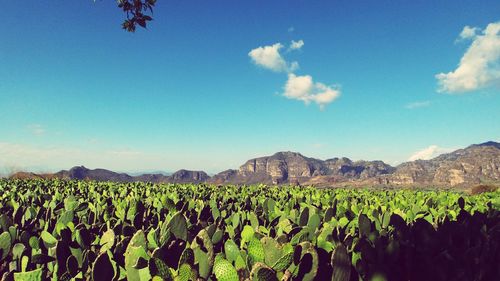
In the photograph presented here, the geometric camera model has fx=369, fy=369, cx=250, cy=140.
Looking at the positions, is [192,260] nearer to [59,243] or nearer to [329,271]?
[329,271]

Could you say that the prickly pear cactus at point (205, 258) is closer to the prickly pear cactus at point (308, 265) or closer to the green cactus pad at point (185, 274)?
the green cactus pad at point (185, 274)

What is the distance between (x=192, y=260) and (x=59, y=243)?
1.04m

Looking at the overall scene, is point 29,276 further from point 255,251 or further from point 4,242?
point 255,251

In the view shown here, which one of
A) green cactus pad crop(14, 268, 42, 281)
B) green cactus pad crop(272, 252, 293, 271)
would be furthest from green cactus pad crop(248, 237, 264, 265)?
green cactus pad crop(14, 268, 42, 281)

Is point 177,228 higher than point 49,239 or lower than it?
higher

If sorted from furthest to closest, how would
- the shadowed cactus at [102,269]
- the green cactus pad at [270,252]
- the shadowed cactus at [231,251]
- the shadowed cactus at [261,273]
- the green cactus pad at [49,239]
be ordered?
1. the green cactus pad at [49,239]
2. the shadowed cactus at [231,251]
3. the green cactus pad at [270,252]
4. the shadowed cactus at [102,269]
5. the shadowed cactus at [261,273]


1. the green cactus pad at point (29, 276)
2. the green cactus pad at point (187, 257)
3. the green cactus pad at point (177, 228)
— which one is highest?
the green cactus pad at point (177, 228)

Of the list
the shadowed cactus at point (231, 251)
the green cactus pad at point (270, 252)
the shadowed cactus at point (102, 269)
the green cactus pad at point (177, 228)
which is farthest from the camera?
the green cactus pad at point (177, 228)

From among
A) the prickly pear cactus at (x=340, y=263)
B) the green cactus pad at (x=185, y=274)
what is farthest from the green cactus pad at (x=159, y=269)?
the prickly pear cactus at (x=340, y=263)

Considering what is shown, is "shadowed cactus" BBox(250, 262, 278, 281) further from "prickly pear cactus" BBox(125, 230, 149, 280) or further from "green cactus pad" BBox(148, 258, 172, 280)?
"prickly pear cactus" BBox(125, 230, 149, 280)

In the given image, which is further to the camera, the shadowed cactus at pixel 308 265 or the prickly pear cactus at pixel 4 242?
the prickly pear cactus at pixel 4 242

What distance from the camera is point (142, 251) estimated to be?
6.66ft

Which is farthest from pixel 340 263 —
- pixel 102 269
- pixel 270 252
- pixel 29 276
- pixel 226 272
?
pixel 29 276

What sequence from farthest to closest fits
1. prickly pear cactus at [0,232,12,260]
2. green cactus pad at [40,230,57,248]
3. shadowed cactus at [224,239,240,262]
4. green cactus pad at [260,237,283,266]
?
1. green cactus pad at [40,230,57,248]
2. prickly pear cactus at [0,232,12,260]
3. shadowed cactus at [224,239,240,262]
4. green cactus pad at [260,237,283,266]
